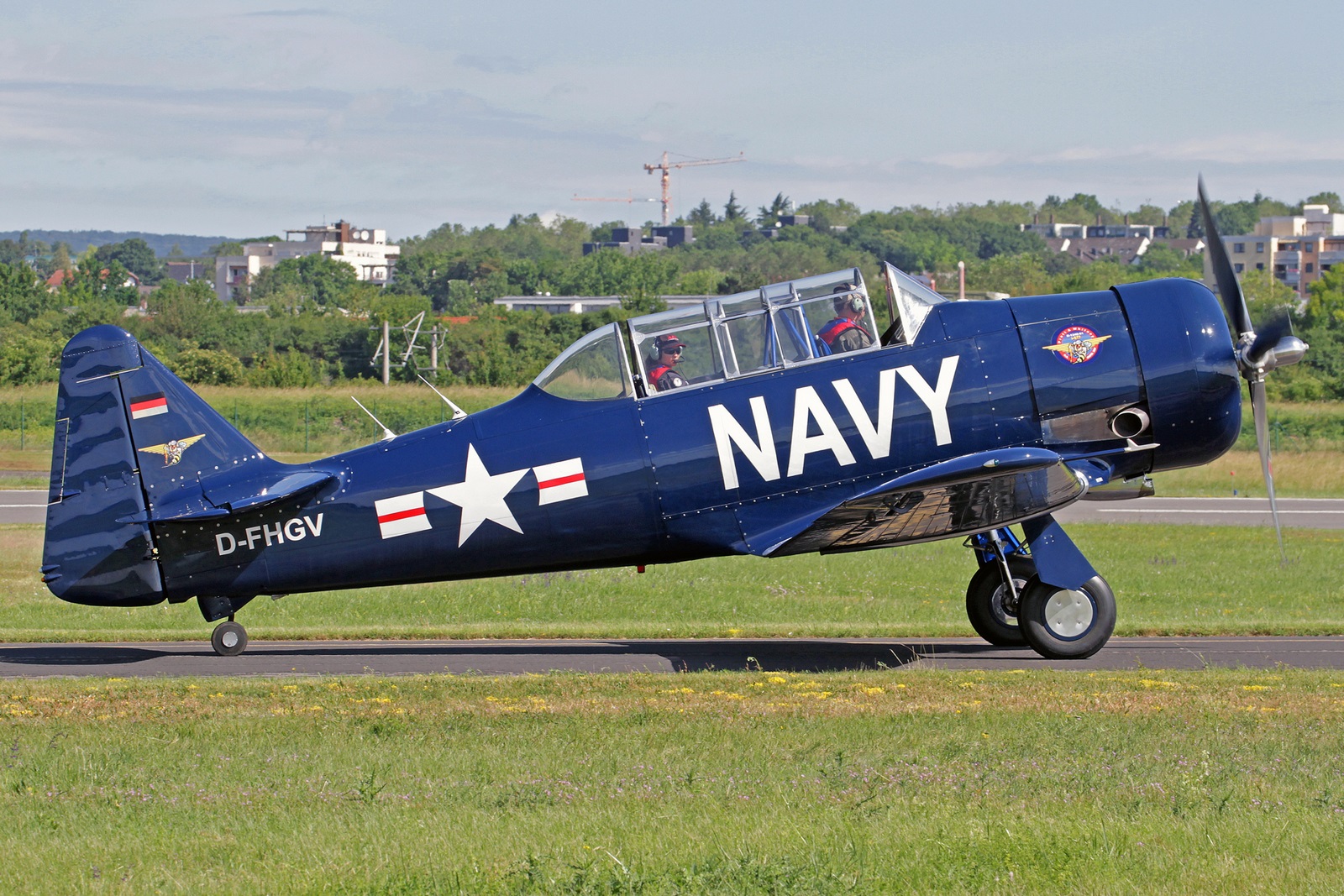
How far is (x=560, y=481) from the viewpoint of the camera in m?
11.8

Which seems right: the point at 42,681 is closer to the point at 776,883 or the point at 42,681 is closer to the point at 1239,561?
the point at 776,883

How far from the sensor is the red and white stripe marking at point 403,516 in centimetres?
1192

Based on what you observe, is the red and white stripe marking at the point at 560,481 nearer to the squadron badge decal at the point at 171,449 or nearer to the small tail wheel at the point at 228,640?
the squadron badge decal at the point at 171,449

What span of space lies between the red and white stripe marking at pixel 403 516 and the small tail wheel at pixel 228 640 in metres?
2.02

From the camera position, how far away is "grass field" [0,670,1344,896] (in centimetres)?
580

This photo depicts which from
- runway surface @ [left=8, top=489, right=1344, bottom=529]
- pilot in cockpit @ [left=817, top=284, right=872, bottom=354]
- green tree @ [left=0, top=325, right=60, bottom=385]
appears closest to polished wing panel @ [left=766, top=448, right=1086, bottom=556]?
pilot in cockpit @ [left=817, top=284, right=872, bottom=354]

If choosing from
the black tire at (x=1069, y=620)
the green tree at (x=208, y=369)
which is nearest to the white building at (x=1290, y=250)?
the green tree at (x=208, y=369)

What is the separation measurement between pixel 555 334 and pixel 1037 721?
60653 millimetres

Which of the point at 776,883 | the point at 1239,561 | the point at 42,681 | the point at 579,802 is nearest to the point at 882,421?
the point at 579,802

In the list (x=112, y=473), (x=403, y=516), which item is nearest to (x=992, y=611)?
(x=403, y=516)

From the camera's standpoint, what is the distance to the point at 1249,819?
255 inches

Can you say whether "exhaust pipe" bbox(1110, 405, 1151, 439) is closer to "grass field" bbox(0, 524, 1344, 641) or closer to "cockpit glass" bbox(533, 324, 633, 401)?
"grass field" bbox(0, 524, 1344, 641)

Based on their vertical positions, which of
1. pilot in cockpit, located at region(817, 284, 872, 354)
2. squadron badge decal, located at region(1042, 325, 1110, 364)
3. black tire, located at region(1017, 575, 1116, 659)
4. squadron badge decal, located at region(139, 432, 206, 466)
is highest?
pilot in cockpit, located at region(817, 284, 872, 354)

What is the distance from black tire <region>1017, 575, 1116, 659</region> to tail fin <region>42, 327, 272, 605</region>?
719 cm
